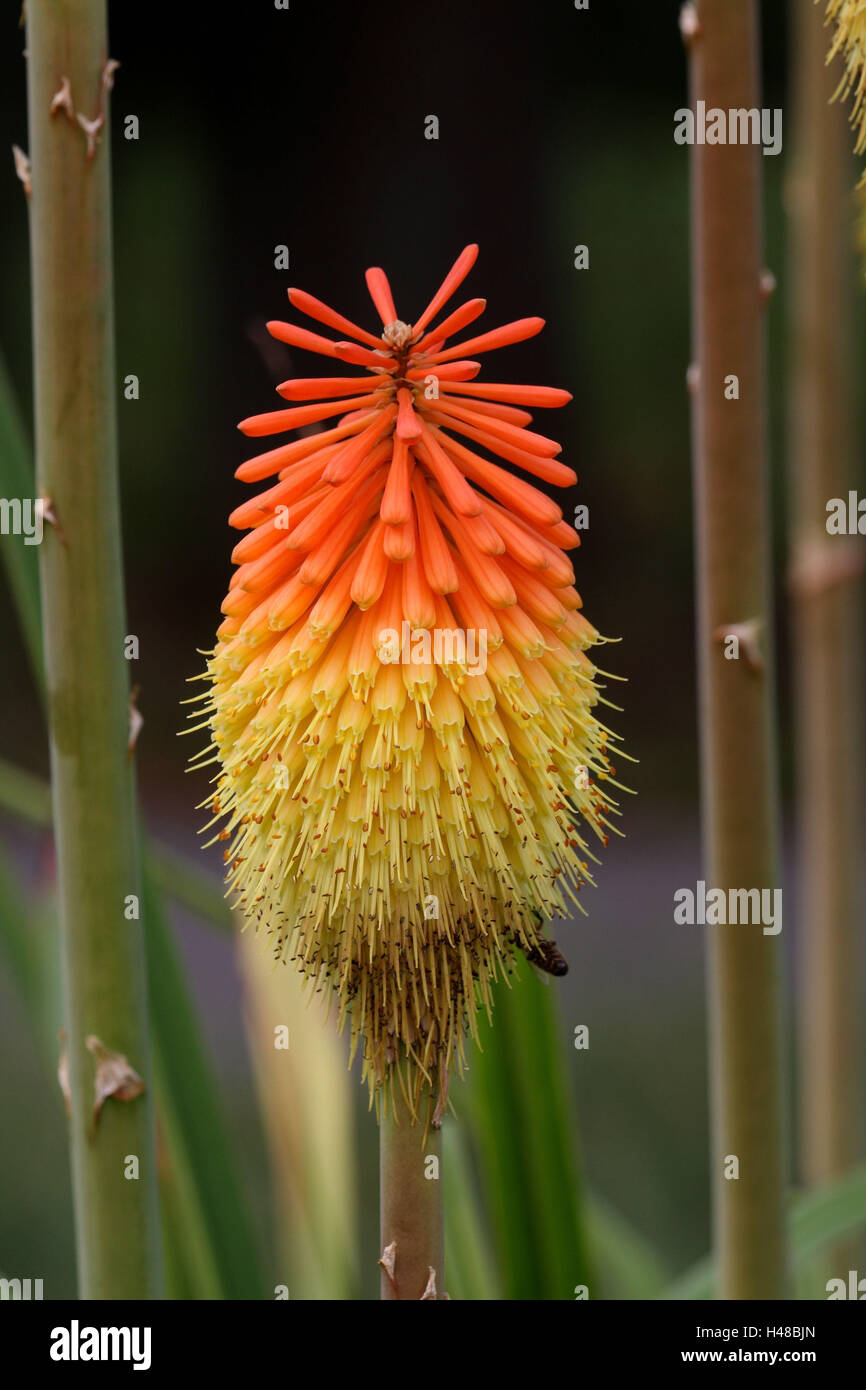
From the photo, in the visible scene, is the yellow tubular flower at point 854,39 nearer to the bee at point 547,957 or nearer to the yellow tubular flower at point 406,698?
the yellow tubular flower at point 406,698

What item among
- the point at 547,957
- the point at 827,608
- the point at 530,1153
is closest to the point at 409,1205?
the point at 547,957

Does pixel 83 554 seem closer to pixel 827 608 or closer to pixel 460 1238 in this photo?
pixel 460 1238

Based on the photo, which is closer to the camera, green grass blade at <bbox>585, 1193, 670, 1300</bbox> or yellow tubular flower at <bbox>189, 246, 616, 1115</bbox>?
yellow tubular flower at <bbox>189, 246, 616, 1115</bbox>

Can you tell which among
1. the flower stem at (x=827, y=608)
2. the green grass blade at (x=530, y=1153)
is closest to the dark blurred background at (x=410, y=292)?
the flower stem at (x=827, y=608)

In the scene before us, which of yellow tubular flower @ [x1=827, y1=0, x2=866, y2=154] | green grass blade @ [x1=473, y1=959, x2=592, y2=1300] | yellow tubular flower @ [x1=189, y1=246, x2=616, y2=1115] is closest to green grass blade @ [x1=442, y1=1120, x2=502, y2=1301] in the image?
green grass blade @ [x1=473, y1=959, x2=592, y2=1300]

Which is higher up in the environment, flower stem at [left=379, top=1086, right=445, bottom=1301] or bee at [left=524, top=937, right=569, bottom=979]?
bee at [left=524, top=937, right=569, bottom=979]

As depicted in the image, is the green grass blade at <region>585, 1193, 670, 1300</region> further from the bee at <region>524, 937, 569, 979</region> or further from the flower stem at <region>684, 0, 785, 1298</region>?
the bee at <region>524, 937, 569, 979</region>

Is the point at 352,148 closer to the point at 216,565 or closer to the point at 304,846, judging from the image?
the point at 216,565
